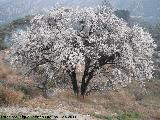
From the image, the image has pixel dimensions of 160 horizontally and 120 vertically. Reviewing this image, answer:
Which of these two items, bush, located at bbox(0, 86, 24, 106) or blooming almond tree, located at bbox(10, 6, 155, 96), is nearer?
bush, located at bbox(0, 86, 24, 106)

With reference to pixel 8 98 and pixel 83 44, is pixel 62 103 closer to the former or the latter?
pixel 8 98

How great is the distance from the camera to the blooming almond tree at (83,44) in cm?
3688

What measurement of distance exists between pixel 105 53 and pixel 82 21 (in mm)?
3935

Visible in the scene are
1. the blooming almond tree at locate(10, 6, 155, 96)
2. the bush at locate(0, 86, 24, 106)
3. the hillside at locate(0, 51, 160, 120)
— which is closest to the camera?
the hillside at locate(0, 51, 160, 120)

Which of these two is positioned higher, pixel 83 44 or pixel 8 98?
pixel 83 44

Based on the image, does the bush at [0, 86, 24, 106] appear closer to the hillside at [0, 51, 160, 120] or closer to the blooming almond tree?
the hillside at [0, 51, 160, 120]

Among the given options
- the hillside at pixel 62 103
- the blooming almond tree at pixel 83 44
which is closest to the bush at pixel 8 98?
the hillside at pixel 62 103

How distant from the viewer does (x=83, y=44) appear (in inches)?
1499

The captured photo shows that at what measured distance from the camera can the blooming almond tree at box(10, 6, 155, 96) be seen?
3688 cm

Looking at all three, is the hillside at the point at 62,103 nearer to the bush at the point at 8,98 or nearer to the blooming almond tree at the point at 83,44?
the bush at the point at 8,98

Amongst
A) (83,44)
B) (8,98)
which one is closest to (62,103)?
(8,98)

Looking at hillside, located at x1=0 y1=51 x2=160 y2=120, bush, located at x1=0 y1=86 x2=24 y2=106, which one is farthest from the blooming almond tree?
bush, located at x1=0 y1=86 x2=24 y2=106

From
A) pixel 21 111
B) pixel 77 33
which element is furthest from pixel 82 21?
pixel 21 111

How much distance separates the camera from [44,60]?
3919 cm
